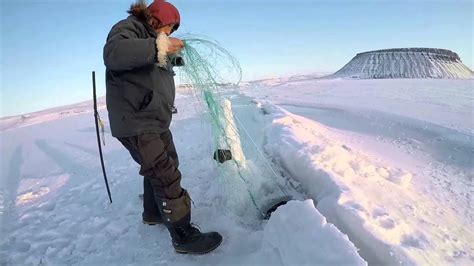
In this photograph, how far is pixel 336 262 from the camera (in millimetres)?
1824

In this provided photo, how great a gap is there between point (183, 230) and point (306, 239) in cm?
98

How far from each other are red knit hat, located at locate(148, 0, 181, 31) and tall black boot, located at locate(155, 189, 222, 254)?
1.28 metres

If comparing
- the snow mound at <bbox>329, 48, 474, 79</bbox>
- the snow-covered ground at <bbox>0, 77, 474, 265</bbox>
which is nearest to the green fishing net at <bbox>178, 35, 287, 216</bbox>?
the snow-covered ground at <bbox>0, 77, 474, 265</bbox>

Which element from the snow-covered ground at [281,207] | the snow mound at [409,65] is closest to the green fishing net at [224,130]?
the snow-covered ground at [281,207]

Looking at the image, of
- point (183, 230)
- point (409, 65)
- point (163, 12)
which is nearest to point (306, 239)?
point (183, 230)

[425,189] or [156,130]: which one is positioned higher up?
[156,130]

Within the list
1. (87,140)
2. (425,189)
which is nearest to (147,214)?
(425,189)

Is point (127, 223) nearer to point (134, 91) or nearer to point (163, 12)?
point (134, 91)

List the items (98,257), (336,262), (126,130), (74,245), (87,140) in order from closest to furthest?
1. (336,262)
2. (126,130)
3. (98,257)
4. (74,245)
5. (87,140)

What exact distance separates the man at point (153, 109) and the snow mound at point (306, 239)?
58 cm

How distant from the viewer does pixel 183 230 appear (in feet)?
8.72

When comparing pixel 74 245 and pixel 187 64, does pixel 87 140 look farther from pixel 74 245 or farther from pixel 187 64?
pixel 187 64

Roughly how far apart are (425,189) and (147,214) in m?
2.76

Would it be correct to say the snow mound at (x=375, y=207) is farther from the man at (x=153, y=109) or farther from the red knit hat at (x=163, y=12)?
the red knit hat at (x=163, y=12)
